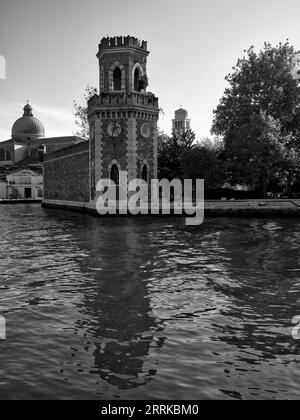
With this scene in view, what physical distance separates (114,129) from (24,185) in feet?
132

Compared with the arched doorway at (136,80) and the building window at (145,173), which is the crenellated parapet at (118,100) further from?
the building window at (145,173)

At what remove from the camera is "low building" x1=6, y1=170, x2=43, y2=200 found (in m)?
70.2

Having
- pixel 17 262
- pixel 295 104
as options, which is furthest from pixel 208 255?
pixel 295 104

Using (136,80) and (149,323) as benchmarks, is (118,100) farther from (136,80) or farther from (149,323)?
(149,323)

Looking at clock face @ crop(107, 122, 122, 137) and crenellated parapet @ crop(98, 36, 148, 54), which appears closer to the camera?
clock face @ crop(107, 122, 122, 137)

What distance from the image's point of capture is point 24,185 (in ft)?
233

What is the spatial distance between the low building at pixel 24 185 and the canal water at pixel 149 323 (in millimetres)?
55325

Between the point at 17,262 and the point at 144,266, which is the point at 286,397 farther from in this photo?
the point at 17,262

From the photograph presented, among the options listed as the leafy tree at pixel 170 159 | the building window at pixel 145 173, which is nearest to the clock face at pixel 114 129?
the building window at pixel 145 173

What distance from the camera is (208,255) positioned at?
16.5 meters

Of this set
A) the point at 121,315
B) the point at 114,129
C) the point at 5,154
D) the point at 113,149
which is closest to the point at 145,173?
the point at 113,149

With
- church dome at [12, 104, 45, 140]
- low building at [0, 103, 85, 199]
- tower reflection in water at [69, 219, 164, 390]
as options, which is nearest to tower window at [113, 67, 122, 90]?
tower reflection in water at [69, 219, 164, 390]

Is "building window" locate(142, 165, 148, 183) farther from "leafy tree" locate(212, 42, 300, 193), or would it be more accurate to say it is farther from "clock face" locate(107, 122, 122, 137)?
"leafy tree" locate(212, 42, 300, 193)
